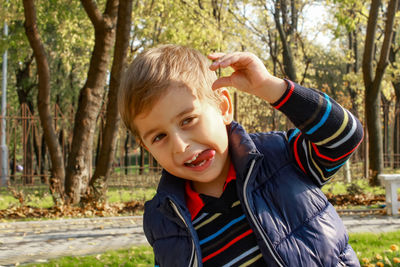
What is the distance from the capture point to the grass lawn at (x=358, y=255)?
4.31 m

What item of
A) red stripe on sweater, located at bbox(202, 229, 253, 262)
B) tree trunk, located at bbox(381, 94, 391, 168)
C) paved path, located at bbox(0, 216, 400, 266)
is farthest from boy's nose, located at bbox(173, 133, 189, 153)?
tree trunk, located at bbox(381, 94, 391, 168)

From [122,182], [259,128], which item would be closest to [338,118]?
[259,128]

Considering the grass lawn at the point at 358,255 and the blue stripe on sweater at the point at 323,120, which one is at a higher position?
the blue stripe on sweater at the point at 323,120

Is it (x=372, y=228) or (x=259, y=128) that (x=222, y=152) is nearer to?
(x=372, y=228)

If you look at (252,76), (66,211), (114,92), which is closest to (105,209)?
(66,211)

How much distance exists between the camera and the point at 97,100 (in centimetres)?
881

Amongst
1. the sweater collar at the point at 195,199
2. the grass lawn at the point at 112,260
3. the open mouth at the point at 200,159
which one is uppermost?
the open mouth at the point at 200,159

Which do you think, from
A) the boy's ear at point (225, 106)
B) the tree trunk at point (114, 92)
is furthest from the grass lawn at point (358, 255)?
the tree trunk at point (114, 92)

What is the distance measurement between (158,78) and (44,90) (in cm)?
791

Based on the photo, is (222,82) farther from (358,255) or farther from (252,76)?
(358,255)

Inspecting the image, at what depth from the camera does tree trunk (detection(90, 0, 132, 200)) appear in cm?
857

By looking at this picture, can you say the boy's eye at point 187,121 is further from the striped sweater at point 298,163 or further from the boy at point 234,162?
the striped sweater at point 298,163

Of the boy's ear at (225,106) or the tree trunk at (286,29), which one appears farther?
the tree trunk at (286,29)

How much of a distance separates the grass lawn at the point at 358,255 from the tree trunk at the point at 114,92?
3.73 m
